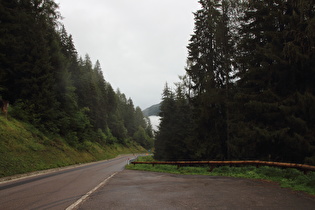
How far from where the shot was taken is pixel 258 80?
1422cm

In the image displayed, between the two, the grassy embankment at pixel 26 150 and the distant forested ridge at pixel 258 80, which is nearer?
the distant forested ridge at pixel 258 80

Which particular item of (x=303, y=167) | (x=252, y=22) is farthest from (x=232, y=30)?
(x=303, y=167)

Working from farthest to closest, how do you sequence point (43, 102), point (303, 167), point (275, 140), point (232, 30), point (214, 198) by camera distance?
1. point (43, 102)
2. point (232, 30)
3. point (275, 140)
4. point (303, 167)
5. point (214, 198)

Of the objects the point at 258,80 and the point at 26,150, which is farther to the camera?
the point at 26,150

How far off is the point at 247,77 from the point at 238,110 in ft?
7.93

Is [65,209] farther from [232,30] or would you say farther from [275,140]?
[232,30]

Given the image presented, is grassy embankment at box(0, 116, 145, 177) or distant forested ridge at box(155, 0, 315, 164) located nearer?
distant forested ridge at box(155, 0, 315, 164)

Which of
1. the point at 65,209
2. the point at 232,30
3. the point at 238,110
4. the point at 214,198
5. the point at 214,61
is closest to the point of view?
the point at 65,209

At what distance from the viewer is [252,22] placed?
51.7 feet

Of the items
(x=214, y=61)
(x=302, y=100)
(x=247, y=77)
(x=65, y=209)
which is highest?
(x=214, y=61)

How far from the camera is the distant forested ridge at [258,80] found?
11.6 m

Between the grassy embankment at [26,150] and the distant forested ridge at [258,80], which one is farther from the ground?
the distant forested ridge at [258,80]

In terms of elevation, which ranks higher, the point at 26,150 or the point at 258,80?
the point at 258,80

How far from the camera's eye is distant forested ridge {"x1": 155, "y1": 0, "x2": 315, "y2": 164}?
11.6 metres
